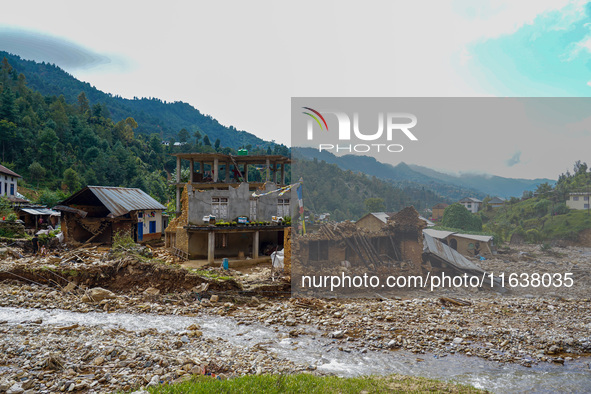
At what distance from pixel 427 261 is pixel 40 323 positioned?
16.6 meters

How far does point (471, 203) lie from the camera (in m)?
23.9

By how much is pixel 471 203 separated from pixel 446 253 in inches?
257

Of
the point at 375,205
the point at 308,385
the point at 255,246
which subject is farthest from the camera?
the point at 255,246

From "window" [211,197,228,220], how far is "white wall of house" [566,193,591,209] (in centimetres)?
2174

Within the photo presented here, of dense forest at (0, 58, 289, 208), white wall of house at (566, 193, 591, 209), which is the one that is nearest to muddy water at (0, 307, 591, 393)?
white wall of house at (566, 193, 591, 209)

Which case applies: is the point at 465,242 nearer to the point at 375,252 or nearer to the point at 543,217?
the point at 375,252

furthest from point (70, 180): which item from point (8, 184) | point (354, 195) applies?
point (354, 195)

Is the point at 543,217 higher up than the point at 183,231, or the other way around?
the point at 543,217

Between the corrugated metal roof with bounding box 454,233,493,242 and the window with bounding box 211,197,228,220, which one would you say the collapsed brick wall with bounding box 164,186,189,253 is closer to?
the window with bounding box 211,197,228,220

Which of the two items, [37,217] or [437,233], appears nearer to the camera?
[437,233]

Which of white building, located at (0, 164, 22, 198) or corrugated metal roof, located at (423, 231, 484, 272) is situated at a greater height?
white building, located at (0, 164, 22, 198)

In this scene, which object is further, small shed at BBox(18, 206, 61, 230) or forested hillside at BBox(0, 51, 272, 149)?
forested hillside at BBox(0, 51, 272, 149)

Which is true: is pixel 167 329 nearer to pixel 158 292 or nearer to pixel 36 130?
pixel 158 292

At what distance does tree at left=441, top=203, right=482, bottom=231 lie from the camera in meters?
20.2
